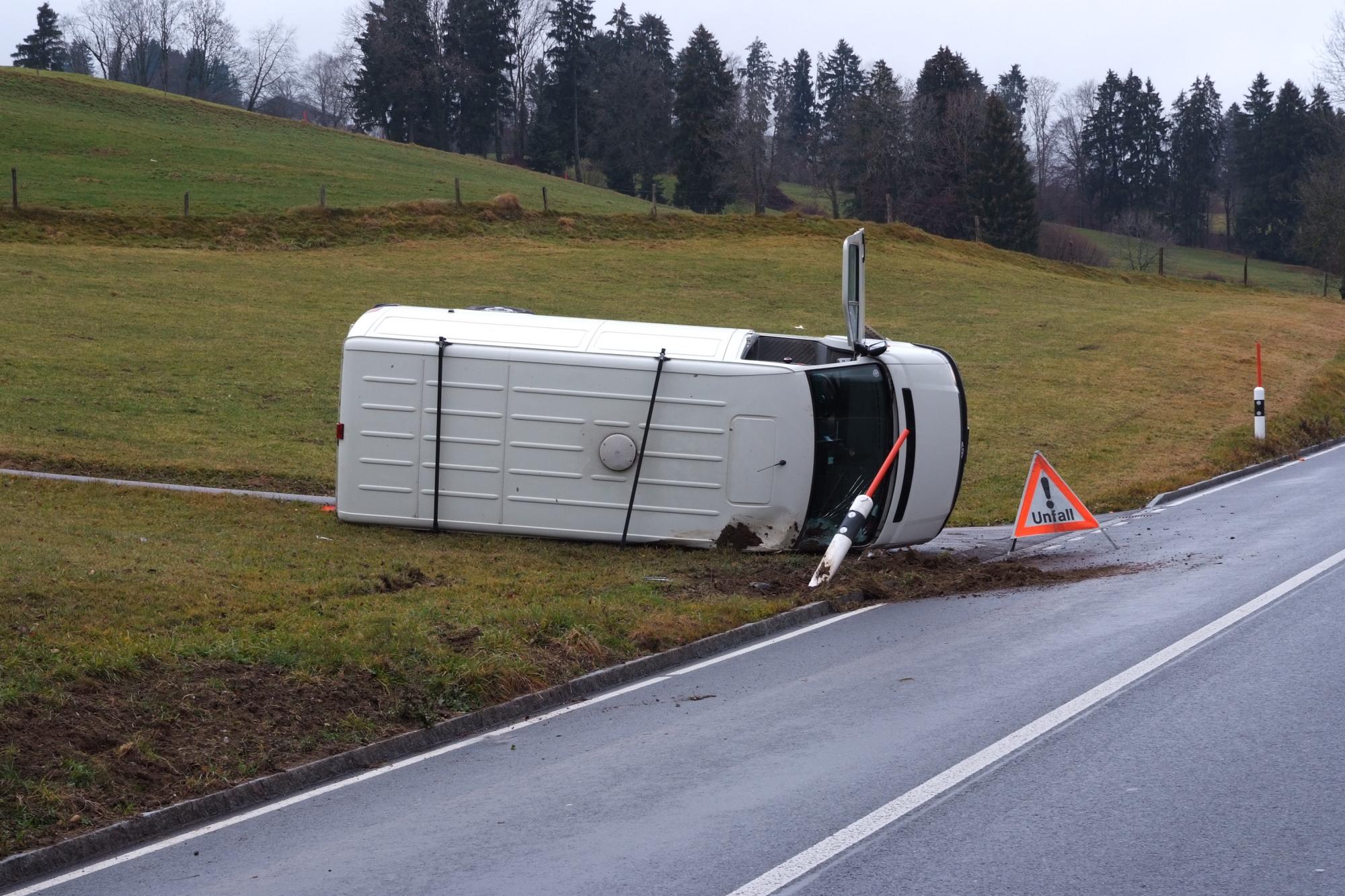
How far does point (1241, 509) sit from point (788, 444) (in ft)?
21.5

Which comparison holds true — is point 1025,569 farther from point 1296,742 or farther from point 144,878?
point 144,878

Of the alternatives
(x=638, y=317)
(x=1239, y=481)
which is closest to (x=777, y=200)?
(x=638, y=317)

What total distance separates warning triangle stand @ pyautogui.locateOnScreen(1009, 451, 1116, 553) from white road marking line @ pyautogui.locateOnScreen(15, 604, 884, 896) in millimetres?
4444

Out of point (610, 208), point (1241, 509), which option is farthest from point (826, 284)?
point (1241, 509)

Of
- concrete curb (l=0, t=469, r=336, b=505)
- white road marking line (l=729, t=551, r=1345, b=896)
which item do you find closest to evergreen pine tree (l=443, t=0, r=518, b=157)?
concrete curb (l=0, t=469, r=336, b=505)

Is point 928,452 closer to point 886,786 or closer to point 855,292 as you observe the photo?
point 855,292

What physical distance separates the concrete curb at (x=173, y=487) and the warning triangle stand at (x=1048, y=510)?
8.52m

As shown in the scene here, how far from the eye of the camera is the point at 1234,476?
20.8 m

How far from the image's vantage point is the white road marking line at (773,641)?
995 centimetres

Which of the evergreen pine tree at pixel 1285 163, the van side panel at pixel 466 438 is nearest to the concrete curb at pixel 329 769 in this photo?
the van side panel at pixel 466 438

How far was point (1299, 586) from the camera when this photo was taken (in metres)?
11.4

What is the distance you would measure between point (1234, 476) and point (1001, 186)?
6316cm

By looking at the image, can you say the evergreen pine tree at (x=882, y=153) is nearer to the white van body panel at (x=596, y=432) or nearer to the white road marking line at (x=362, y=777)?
the white van body panel at (x=596, y=432)

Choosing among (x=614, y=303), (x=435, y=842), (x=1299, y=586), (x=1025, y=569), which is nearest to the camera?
(x=435, y=842)
